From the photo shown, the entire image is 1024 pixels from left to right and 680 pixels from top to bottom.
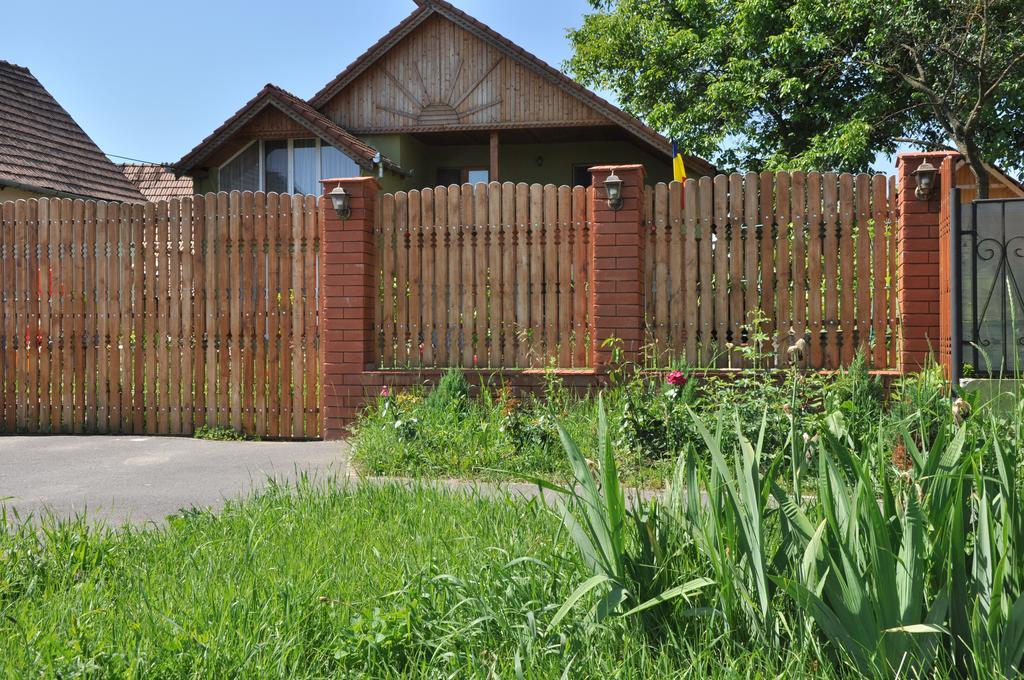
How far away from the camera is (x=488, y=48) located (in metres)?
19.5

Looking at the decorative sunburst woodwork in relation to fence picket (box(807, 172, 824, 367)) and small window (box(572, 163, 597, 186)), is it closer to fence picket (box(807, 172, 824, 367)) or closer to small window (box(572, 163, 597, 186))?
small window (box(572, 163, 597, 186))

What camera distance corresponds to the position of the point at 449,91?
1972cm

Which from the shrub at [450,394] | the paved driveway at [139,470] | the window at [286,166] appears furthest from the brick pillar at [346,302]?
the window at [286,166]

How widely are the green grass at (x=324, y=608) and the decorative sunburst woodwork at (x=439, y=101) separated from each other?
16.5m

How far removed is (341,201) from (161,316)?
214 centimetres

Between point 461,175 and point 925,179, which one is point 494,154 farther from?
point 925,179

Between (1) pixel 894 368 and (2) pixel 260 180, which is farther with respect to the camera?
(2) pixel 260 180

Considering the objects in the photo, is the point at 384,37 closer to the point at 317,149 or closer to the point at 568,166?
the point at 317,149

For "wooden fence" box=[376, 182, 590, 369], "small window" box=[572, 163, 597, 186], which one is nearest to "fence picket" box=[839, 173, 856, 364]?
"wooden fence" box=[376, 182, 590, 369]

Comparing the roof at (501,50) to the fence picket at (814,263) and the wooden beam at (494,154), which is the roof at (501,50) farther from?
the fence picket at (814,263)

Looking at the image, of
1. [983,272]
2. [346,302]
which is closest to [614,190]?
[346,302]

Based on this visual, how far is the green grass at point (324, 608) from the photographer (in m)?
2.62

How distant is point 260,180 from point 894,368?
15.2m

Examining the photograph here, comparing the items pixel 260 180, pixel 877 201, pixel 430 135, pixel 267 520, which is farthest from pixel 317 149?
pixel 267 520
